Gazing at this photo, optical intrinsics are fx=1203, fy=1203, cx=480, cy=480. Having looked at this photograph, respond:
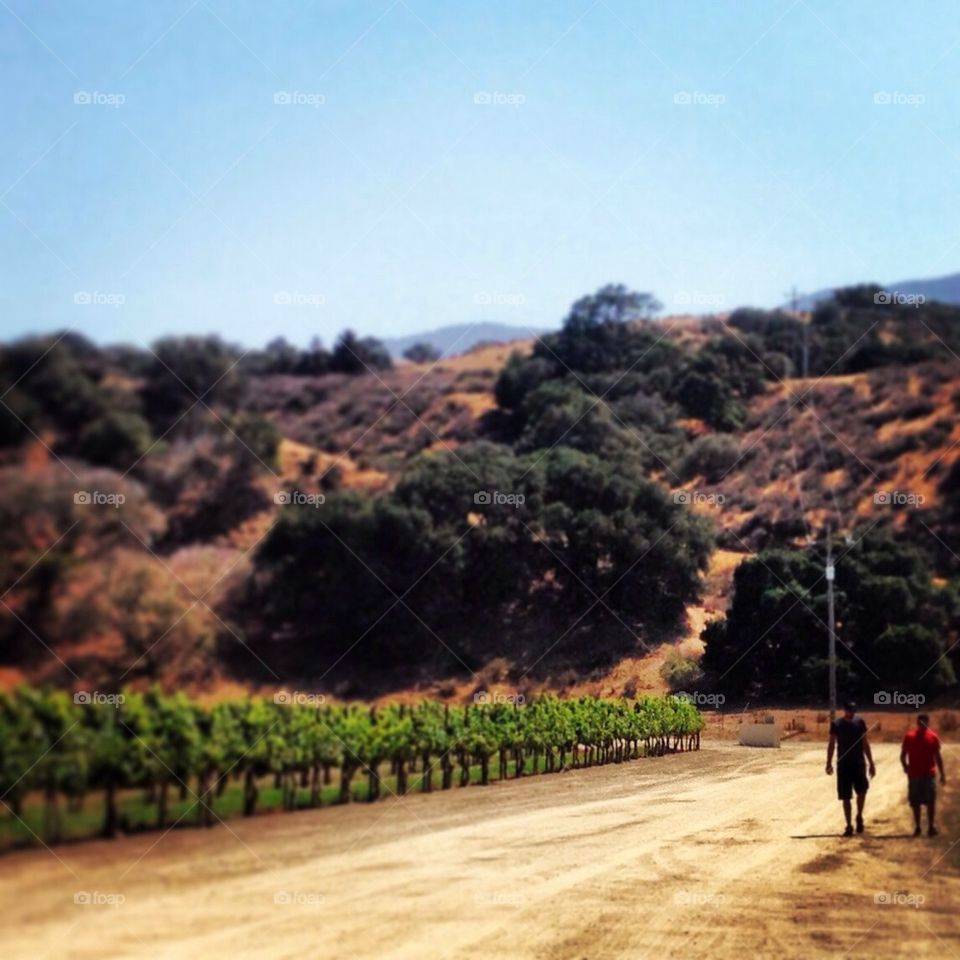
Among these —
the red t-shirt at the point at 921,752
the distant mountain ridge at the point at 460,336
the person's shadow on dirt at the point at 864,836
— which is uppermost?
the distant mountain ridge at the point at 460,336

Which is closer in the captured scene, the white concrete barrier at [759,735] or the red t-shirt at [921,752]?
the white concrete barrier at [759,735]

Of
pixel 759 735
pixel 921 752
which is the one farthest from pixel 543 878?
pixel 921 752

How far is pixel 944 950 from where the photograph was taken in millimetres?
7105

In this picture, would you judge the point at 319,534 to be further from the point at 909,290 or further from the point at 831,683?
the point at 909,290

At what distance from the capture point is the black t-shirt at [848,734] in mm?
7699

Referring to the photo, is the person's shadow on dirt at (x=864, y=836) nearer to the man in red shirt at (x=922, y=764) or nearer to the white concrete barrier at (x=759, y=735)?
the man in red shirt at (x=922, y=764)

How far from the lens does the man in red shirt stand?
316 inches

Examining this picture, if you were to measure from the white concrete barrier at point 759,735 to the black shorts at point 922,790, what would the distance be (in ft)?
3.79

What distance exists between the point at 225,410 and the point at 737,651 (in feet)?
12.6

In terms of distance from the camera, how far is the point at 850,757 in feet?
26.0

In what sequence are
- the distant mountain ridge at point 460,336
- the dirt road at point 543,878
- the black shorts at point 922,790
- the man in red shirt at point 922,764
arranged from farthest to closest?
the black shorts at point 922,790
the man in red shirt at point 922,764
the distant mountain ridge at point 460,336
the dirt road at point 543,878

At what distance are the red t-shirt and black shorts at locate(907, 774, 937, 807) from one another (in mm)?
72

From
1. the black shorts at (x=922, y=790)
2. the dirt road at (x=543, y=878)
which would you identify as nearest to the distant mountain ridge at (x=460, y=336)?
the dirt road at (x=543, y=878)

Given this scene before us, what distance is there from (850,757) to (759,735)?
0.68m
